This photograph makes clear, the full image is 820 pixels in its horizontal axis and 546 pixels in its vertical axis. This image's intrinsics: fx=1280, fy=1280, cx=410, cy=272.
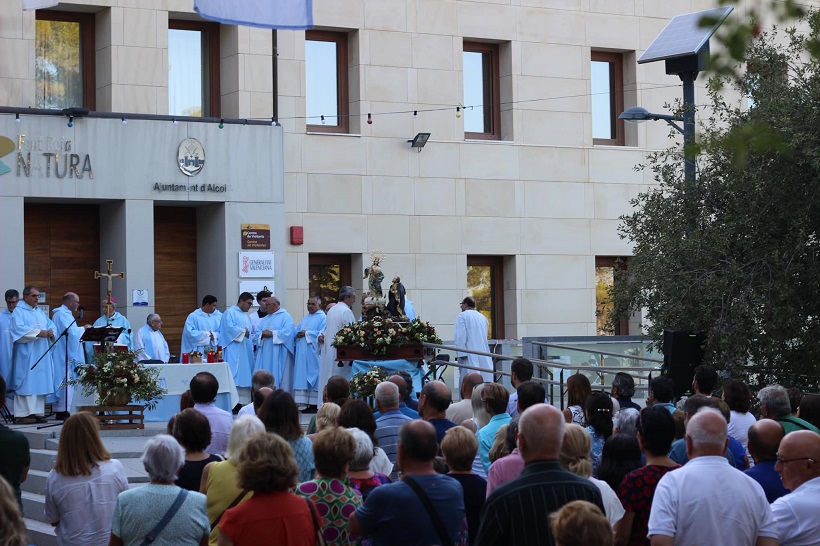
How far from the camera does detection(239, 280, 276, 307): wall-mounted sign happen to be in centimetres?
2239

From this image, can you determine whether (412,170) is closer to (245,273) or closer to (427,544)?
(245,273)

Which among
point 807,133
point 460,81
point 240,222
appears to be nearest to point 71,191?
point 240,222

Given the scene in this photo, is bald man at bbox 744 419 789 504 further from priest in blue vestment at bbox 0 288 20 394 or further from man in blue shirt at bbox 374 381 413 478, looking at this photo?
priest in blue vestment at bbox 0 288 20 394

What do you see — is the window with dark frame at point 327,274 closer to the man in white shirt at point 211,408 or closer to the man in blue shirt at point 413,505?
the man in white shirt at point 211,408

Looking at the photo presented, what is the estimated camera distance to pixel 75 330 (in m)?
19.0

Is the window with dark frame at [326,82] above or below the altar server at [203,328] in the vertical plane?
above

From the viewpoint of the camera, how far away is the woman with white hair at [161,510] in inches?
249

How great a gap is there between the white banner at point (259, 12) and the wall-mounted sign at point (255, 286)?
4881mm

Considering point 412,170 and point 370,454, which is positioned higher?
point 412,170

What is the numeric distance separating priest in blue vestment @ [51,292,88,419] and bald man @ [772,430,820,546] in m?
13.6

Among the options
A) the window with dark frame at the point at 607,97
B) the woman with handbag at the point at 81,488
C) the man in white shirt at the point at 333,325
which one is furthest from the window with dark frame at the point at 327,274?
the woman with handbag at the point at 81,488

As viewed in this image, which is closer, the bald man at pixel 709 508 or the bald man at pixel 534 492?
the bald man at pixel 534 492

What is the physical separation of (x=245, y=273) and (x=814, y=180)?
37.8ft

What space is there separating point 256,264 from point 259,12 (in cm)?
492
